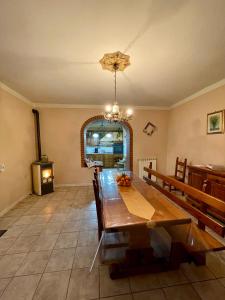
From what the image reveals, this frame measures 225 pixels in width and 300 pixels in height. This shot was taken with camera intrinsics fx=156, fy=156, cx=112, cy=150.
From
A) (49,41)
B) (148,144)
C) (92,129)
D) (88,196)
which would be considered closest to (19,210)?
(88,196)

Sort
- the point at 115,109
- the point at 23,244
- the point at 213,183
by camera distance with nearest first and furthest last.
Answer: the point at 23,244 → the point at 115,109 → the point at 213,183

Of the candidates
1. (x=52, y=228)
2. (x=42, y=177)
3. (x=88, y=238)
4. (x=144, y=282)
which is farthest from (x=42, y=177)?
(x=144, y=282)

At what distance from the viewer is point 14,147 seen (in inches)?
135

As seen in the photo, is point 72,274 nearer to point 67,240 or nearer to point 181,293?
point 67,240

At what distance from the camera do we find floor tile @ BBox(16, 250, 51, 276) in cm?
170

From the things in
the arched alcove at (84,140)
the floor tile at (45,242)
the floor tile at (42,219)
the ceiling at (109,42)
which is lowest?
the floor tile at (45,242)

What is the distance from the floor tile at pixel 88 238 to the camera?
215 cm

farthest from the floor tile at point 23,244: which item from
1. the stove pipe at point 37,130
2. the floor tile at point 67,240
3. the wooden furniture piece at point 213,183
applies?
the stove pipe at point 37,130

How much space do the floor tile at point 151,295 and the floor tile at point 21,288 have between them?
97cm

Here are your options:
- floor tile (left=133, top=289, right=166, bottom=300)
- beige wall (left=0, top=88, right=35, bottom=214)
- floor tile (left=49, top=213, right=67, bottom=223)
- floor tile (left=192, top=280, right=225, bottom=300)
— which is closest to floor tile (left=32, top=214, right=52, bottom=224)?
floor tile (left=49, top=213, right=67, bottom=223)

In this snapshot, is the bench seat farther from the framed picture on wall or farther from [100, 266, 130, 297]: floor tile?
the framed picture on wall

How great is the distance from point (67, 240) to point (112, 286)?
3.12 ft

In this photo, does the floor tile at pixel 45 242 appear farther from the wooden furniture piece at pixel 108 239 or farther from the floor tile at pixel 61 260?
the wooden furniture piece at pixel 108 239

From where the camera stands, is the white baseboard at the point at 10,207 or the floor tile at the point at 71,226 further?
the white baseboard at the point at 10,207
